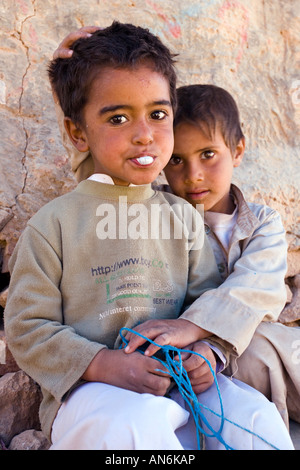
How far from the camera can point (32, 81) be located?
7.93ft

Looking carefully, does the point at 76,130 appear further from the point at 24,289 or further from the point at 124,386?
the point at 124,386

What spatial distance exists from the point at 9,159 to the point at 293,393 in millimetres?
1619

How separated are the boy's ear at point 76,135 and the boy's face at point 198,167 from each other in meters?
0.45

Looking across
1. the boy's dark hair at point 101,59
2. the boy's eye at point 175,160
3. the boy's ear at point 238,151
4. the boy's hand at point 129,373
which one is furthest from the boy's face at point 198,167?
the boy's hand at point 129,373

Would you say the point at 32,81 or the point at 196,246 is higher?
the point at 32,81

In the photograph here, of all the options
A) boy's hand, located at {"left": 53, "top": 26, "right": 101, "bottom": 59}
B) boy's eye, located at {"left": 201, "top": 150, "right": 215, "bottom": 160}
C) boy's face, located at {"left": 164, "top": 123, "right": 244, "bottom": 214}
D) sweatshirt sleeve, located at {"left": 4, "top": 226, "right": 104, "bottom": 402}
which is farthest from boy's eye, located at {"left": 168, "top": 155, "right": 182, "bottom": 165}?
sweatshirt sleeve, located at {"left": 4, "top": 226, "right": 104, "bottom": 402}

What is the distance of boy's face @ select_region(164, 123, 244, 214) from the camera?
204 centimetres

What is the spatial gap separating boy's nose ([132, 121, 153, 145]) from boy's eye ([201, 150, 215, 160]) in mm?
460

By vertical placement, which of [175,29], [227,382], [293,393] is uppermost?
[175,29]

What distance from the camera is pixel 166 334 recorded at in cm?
149

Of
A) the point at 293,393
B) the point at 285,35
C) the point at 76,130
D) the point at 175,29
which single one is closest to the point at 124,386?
the point at 293,393

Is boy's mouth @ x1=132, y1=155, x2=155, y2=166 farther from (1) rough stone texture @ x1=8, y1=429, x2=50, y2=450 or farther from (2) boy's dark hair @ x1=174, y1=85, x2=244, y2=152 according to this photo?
(1) rough stone texture @ x1=8, y1=429, x2=50, y2=450

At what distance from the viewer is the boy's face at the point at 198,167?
6.71 feet

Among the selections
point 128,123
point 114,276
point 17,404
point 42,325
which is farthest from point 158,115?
point 17,404
